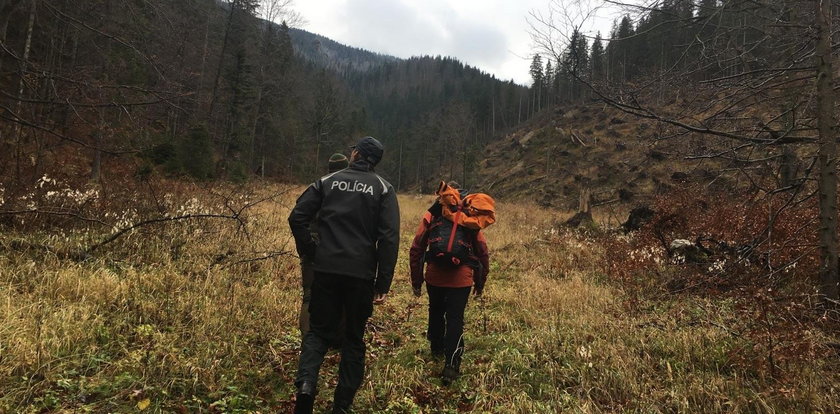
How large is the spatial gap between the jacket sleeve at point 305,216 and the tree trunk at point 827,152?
484 cm

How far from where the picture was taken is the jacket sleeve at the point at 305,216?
3.36 m

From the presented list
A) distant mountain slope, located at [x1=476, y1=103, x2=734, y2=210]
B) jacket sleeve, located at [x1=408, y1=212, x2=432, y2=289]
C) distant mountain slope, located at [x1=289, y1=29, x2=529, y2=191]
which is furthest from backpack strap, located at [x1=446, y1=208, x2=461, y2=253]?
distant mountain slope, located at [x1=289, y1=29, x2=529, y2=191]

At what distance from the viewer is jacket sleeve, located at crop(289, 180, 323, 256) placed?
3355 mm

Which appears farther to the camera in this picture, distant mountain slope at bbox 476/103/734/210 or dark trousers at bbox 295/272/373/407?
distant mountain slope at bbox 476/103/734/210

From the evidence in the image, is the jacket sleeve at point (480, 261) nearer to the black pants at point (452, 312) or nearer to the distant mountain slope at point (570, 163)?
the black pants at point (452, 312)

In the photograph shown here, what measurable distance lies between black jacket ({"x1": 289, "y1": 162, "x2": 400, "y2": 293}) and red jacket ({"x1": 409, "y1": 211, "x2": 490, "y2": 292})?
2.90 ft

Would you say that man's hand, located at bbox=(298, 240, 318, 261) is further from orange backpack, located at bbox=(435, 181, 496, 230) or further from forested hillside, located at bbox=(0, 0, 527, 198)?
forested hillside, located at bbox=(0, 0, 527, 198)

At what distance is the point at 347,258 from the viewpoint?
10.6 ft

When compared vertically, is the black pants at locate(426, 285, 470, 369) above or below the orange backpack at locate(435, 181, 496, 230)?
below

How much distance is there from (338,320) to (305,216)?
35.3 inches

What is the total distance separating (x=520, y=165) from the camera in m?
52.3

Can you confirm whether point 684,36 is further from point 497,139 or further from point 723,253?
point 497,139

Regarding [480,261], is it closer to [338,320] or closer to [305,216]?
[338,320]

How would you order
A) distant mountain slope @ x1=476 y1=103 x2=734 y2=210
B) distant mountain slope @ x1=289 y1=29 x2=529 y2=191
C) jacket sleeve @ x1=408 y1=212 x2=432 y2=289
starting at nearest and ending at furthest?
jacket sleeve @ x1=408 y1=212 x2=432 y2=289 → distant mountain slope @ x1=476 y1=103 x2=734 y2=210 → distant mountain slope @ x1=289 y1=29 x2=529 y2=191
